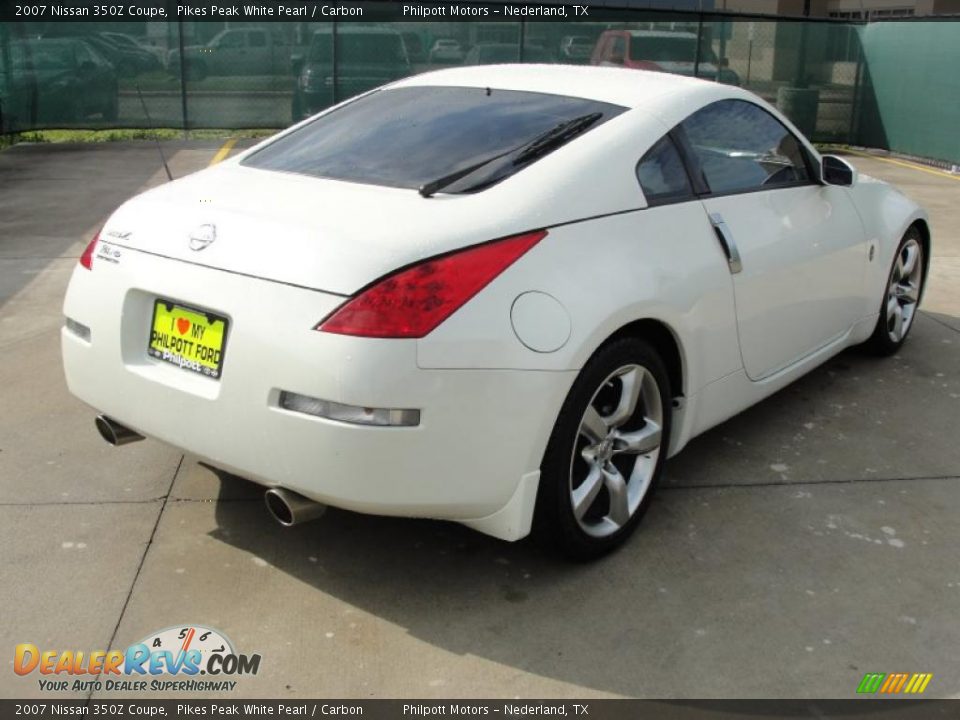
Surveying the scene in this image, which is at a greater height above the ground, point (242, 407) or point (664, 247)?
point (664, 247)

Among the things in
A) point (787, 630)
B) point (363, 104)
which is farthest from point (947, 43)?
point (787, 630)

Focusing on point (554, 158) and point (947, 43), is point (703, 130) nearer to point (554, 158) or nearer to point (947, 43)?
point (554, 158)

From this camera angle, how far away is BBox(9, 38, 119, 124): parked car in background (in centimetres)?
1498

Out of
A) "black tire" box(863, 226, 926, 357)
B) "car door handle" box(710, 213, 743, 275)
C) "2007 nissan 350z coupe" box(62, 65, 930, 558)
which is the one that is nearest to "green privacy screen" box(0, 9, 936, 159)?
"black tire" box(863, 226, 926, 357)

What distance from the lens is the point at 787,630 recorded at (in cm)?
317

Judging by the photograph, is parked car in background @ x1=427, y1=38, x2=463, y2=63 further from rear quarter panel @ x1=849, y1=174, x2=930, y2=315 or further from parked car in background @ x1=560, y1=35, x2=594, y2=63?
rear quarter panel @ x1=849, y1=174, x2=930, y2=315

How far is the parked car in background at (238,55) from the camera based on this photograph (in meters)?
15.5

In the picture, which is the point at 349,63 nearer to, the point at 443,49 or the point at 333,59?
the point at 333,59

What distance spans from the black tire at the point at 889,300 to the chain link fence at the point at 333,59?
10.7 metres

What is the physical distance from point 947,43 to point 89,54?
1198 centimetres

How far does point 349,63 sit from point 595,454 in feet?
43.8

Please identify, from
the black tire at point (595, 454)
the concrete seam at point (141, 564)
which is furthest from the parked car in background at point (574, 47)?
the black tire at point (595, 454)

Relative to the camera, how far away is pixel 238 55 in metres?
15.6

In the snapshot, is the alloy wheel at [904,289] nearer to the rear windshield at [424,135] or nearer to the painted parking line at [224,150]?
the rear windshield at [424,135]
